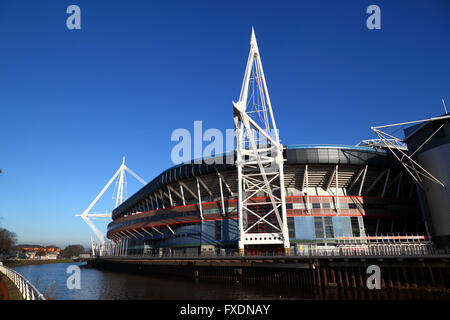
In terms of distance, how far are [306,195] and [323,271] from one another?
768 inches

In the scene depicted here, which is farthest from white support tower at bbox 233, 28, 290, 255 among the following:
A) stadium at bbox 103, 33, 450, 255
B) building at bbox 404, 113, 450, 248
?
building at bbox 404, 113, 450, 248

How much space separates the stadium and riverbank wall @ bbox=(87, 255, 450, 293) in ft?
14.0

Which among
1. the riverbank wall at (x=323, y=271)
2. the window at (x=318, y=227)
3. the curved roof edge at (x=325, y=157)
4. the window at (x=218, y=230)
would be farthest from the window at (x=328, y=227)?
the window at (x=218, y=230)

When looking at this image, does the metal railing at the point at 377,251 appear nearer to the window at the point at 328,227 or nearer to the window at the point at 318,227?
the window at the point at 318,227

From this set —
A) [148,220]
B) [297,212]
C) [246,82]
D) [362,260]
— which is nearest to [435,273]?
[362,260]

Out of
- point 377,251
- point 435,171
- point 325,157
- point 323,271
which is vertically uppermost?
point 325,157

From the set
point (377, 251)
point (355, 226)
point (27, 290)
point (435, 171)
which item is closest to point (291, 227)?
point (355, 226)

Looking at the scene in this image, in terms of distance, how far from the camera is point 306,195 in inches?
1890

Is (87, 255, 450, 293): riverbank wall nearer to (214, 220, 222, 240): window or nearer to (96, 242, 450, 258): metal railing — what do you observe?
(96, 242, 450, 258): metal railing

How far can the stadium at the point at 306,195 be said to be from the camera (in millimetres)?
39938

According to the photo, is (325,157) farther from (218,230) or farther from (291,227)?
(218,230)

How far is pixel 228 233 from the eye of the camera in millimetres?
49719

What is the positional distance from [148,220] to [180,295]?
140 ft

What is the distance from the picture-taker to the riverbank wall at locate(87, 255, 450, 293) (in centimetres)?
2555
